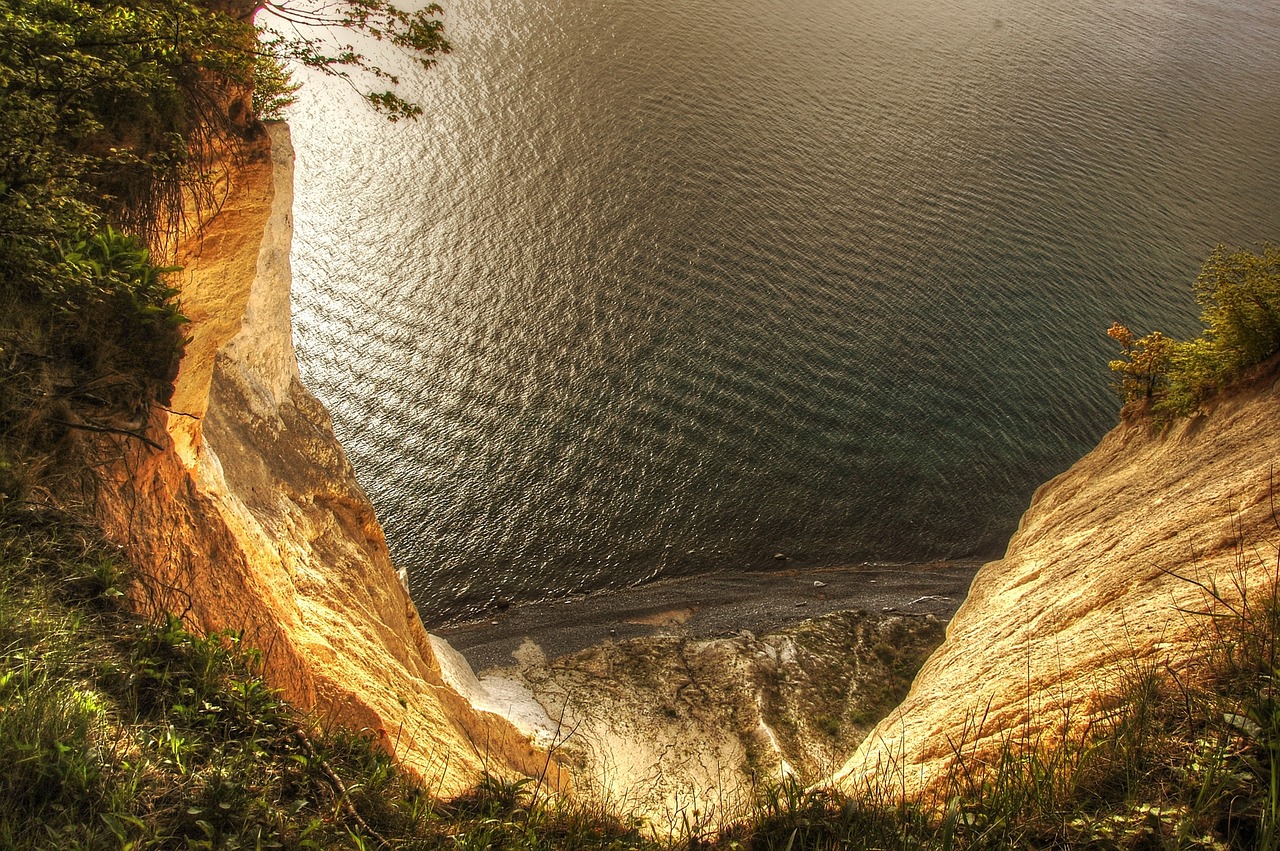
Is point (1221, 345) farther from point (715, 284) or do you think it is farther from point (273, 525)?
point (273, 525)

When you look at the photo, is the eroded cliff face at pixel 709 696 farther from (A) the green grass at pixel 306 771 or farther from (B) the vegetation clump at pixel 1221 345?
(A) the green grass at pixel 306 771

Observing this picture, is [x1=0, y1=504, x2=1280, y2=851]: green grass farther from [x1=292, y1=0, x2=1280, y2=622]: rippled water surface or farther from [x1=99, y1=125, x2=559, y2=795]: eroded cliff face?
[x1=292, y1=0, x2=1280, y2=622]: rippled water surface

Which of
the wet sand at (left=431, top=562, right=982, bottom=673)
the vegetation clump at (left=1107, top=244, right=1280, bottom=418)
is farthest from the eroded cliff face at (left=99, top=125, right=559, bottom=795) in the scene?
the vegetation clump at (left=1107, top=244, right=1280, bottom=418)

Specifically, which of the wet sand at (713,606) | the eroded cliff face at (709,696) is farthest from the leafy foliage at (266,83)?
the wet sand at (713,606)

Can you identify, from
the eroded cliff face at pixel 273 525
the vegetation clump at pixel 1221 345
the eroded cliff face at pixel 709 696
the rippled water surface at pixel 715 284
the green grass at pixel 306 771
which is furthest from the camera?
the rippled water surface at pixel 715 284

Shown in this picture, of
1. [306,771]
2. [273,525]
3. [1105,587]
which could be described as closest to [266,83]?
[273,525]

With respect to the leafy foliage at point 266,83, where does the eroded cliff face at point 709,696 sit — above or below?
below

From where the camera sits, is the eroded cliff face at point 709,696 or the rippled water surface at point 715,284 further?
the rippled water surface at point 715,284

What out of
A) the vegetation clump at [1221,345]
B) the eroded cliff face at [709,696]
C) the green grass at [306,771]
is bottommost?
the eroded cliff face at [709,696]
